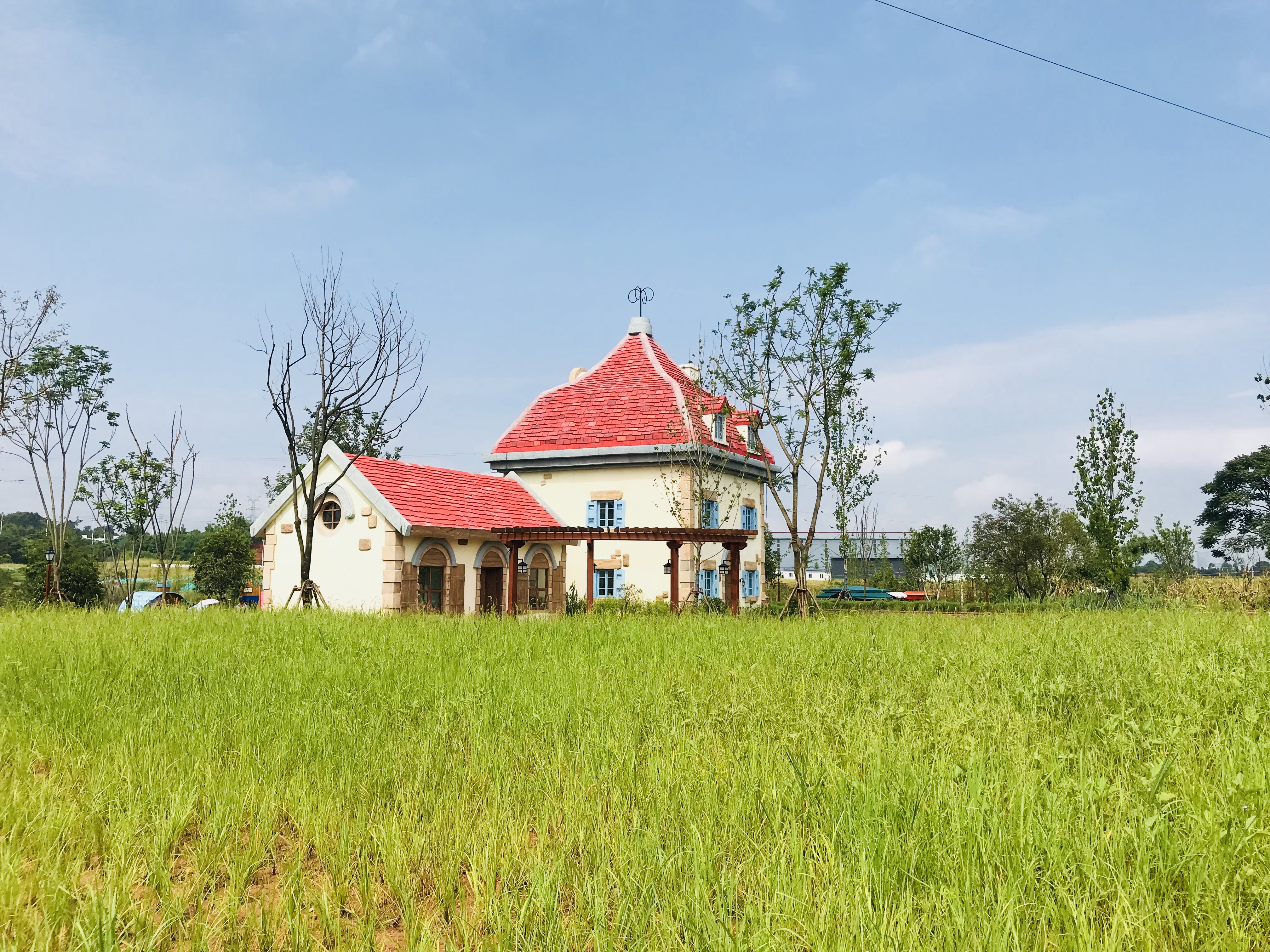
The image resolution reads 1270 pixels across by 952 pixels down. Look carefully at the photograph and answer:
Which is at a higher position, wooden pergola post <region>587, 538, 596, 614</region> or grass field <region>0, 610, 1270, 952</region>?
wooden pergola post <region>587, 538, 596, 614</region>

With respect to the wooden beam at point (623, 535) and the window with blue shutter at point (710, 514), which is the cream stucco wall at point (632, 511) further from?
the wooden beam at point (623, 535)

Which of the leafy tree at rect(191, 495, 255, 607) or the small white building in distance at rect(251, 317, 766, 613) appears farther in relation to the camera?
the leafy tree at rect(191, 495, 255, 607)

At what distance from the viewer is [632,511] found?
81.6 feet

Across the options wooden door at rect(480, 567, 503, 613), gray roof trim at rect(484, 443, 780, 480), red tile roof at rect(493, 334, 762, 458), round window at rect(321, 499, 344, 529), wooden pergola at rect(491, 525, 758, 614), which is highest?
red tile roof at rect(493, 334, 762, 458)

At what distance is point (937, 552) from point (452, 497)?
27028mm

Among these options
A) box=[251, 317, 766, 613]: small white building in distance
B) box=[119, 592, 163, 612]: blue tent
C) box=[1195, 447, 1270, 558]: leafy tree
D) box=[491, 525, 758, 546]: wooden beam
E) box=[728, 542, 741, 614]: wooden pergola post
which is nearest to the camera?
box=[491, 525, 758, 546]: wooden beam

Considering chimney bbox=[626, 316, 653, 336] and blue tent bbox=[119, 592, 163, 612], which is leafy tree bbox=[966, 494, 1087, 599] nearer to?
chimney bbox=[626, 316, 653, 336]

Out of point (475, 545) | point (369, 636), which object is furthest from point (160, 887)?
point (475, 545)

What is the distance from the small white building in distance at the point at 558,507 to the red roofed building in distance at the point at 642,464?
0.05m

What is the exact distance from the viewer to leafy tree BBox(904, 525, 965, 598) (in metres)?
38.1

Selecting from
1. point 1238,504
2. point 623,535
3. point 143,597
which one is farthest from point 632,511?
point 1238,504

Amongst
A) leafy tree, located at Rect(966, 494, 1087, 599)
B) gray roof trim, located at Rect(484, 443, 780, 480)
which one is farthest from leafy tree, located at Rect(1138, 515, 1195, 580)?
gray roof trim, located at Rect(484, 443, 780, 480)

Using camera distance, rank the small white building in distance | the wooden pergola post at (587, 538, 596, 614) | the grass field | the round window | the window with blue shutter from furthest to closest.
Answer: the window with blue shutter < the round window < the small white building in distance < the wooden pergola post at (587, 538, 596, 614) < the grass field

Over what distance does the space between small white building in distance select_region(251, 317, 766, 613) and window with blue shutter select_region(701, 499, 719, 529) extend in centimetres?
5
